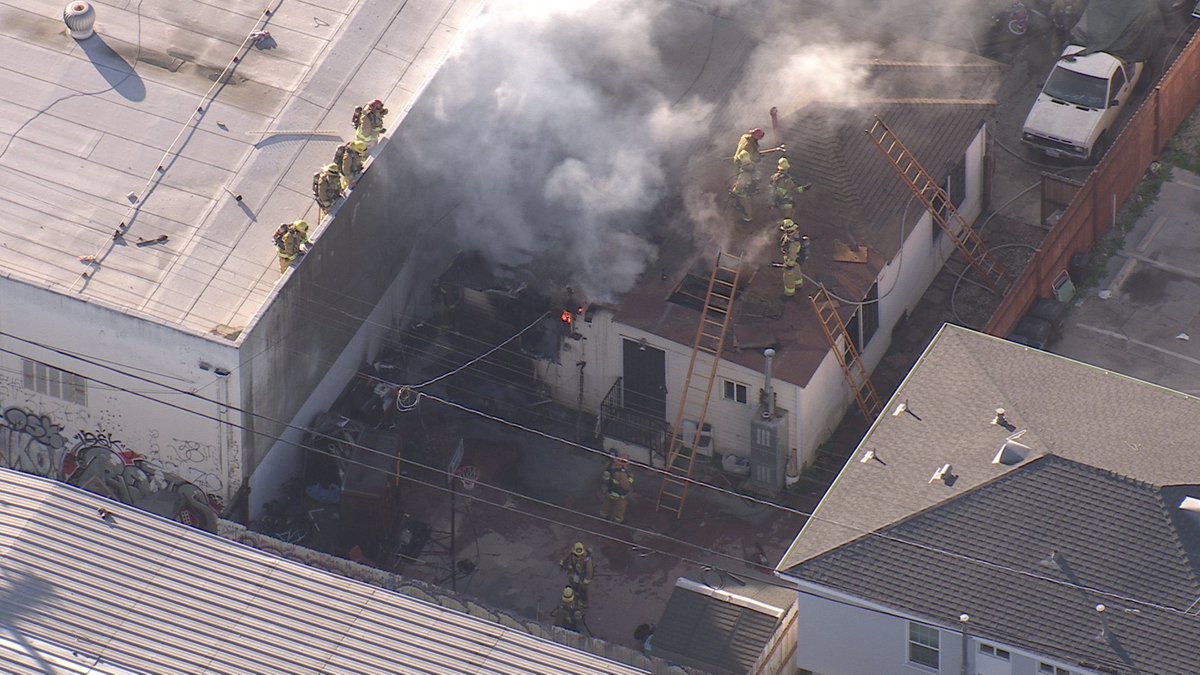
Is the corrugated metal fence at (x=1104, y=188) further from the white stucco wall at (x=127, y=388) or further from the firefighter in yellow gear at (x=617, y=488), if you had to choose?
the white stucco wall at (x=127, y=388)

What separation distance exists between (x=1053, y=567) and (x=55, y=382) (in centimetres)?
1679

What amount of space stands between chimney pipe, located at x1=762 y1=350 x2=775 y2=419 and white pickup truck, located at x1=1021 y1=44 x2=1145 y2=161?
9618 mm

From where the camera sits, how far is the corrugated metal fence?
43.8 metres

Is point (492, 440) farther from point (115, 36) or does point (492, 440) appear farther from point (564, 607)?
point (115, 36)

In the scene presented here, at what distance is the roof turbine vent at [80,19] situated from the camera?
146 feet

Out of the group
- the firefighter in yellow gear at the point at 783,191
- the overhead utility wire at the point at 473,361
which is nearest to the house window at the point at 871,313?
the firefighter in yellow gear at the point at 783,191

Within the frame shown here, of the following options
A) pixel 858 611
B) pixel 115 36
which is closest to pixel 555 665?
pixel 858 611

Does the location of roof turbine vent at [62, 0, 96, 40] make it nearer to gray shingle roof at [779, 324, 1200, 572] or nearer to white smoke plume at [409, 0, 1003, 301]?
white smoke plume at [409, 0, 1003, 301]

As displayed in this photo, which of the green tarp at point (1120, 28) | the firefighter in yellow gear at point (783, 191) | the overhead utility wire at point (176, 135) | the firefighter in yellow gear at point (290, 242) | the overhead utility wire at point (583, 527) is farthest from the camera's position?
the green tarp at point (1120, 28)

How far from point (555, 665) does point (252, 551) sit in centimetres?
487

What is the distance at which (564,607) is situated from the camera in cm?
3959

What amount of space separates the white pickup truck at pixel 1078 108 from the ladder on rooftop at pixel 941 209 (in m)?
2.81

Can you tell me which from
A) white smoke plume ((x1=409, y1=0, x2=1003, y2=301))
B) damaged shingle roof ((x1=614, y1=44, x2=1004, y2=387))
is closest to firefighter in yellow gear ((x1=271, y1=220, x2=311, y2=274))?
white smoke plume ((x1=409, y1=0, x2=1003, y2=301))

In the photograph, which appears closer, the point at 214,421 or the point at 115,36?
the point at 214,421
